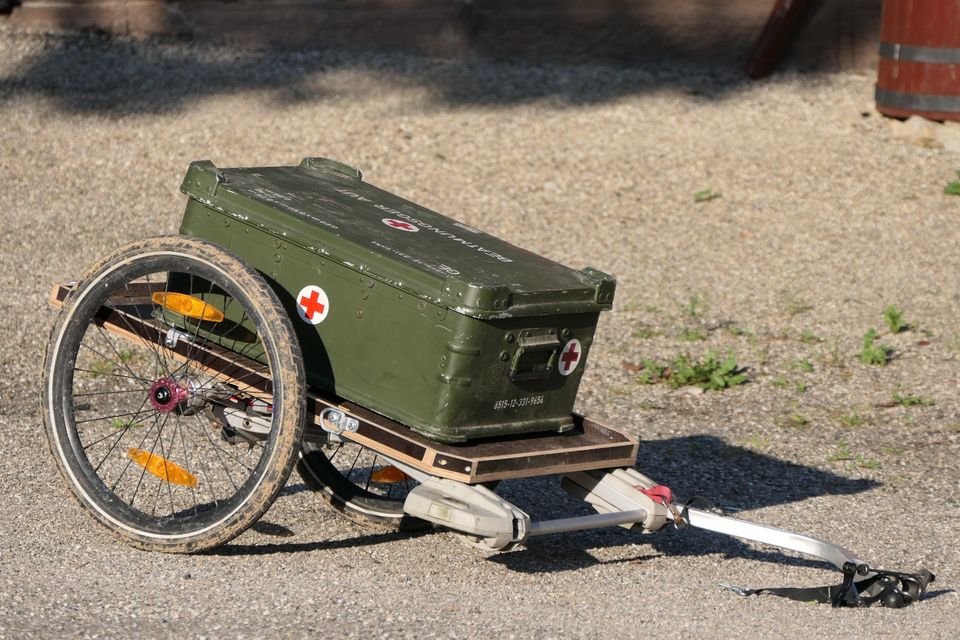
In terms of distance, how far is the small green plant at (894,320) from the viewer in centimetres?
798

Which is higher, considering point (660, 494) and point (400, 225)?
point (400, 225)

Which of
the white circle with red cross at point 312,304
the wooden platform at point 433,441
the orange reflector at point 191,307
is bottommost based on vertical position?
the wooden platform at point 433,441

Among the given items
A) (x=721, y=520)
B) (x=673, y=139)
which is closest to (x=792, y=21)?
(x=673, y=139)

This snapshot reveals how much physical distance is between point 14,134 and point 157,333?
6.23 meters

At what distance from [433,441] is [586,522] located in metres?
0.60

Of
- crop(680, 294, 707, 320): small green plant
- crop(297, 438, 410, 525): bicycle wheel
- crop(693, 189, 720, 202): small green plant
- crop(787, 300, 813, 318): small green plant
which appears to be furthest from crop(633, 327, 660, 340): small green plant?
crop(297, 438, 410, 525): bicycle wheel

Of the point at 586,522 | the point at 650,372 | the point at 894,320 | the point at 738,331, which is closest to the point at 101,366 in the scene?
the point at 650,372

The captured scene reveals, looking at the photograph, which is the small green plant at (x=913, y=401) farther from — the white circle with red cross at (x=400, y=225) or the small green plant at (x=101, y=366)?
the small green plant at (x=101, y=366)

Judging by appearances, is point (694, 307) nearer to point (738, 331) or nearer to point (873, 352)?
point (738, 331)

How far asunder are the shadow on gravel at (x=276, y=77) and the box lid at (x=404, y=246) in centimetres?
624

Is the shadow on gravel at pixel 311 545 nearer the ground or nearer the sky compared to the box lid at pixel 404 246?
nearer the ground

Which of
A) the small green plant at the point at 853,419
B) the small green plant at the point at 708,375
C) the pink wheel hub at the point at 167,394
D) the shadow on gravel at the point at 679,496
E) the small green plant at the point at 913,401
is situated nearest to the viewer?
the pink wheel hub at the point at 167,394

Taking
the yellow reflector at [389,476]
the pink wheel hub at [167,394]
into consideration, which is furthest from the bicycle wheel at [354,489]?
the pink wheel hub at [167,394]

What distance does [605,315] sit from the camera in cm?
827
